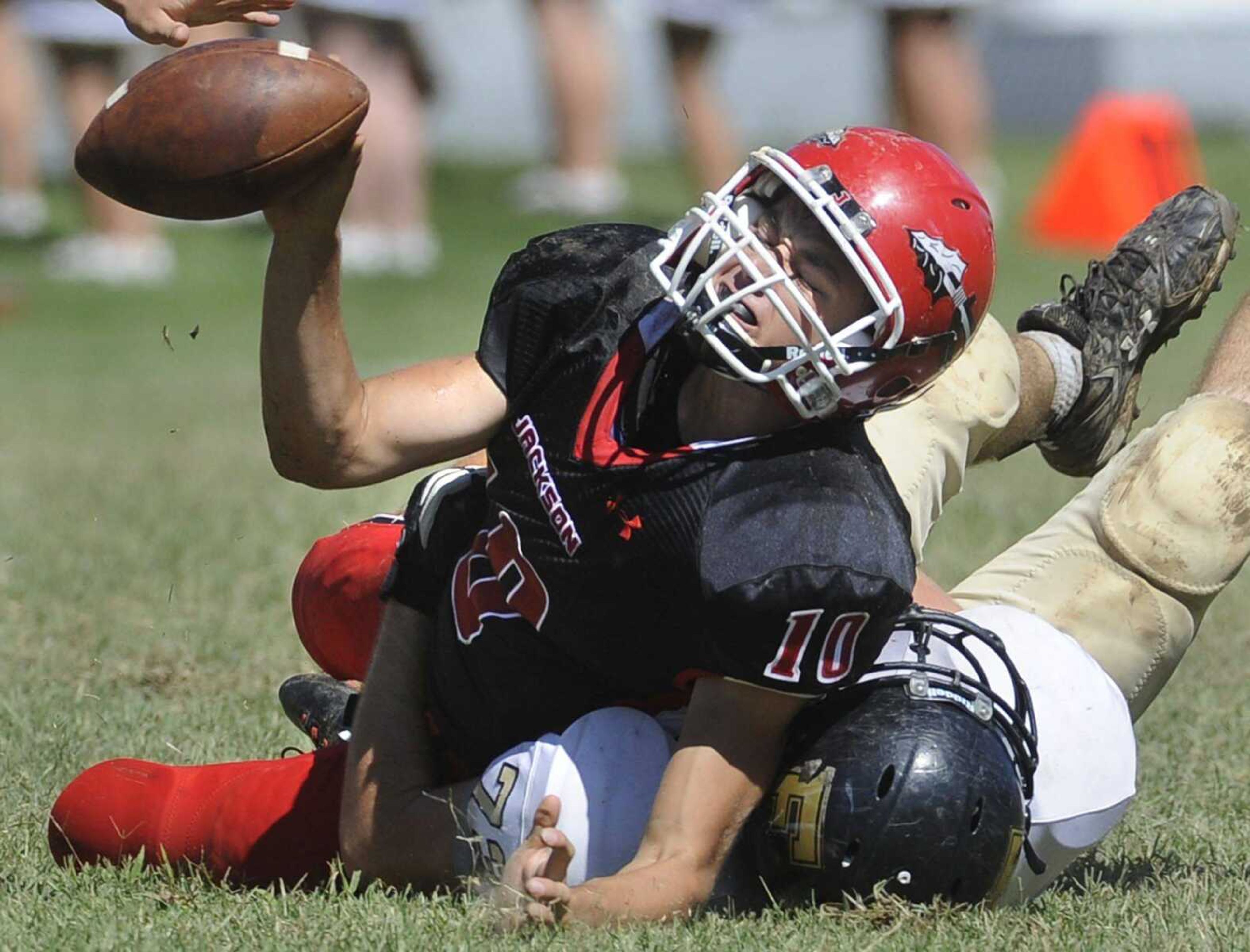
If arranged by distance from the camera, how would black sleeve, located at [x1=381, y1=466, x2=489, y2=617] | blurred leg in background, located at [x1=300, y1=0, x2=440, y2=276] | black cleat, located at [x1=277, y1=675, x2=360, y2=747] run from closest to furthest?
black sleeve, located at [x1=381, y1=466, x2=489, y2=617] → black cleat, located at [x1=277, y1=675, x2=360, y2=747] → blurred leg in background, located at [x1=300, y1=0, x2=440, y2=276]

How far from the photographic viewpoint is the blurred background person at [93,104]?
10.4 meters

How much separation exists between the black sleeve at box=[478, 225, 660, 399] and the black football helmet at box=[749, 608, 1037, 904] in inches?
24.9

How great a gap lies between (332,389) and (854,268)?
0.70 metres

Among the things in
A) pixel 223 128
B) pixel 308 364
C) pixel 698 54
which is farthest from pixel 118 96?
pixel 698 54

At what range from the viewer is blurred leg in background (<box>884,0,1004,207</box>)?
31.3 feet

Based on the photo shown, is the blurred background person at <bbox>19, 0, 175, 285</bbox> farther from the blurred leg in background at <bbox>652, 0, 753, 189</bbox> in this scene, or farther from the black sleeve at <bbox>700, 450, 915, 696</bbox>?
the black sleeve at <bbox>700, 450, 915, 696</bbox>

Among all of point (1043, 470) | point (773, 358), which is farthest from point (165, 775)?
point (1043, 470)

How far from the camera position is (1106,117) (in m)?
11.4

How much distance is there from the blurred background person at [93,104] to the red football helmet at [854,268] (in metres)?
7.84

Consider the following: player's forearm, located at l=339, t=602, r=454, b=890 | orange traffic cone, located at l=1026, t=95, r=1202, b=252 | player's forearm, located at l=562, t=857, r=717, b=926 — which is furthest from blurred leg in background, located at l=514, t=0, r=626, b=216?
player's forearm, located at l=562, t=857, r=717, b=926

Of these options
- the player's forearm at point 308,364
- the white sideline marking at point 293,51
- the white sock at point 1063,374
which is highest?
the white sideline marking at point 293,51

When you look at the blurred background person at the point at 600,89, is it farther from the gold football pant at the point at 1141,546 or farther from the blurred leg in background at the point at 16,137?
the gold football pant at the point at 1141,546

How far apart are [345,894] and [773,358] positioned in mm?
896

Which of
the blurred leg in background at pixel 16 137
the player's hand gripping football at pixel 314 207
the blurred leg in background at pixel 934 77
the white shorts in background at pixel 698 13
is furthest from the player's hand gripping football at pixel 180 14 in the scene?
the blurred leg in background at pixel 16 137
